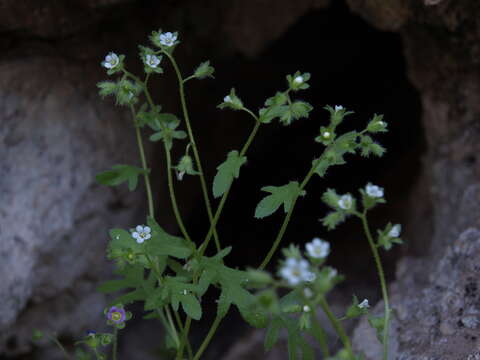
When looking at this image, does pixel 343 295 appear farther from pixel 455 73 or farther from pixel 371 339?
pixel 455 73

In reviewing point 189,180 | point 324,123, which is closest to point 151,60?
point 189,180

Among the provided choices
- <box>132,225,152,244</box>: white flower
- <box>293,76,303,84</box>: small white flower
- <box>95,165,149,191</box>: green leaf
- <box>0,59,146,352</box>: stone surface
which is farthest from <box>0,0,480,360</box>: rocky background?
<box>132,225,152,244</box>: white flower

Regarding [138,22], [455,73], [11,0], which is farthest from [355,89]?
[11,0]

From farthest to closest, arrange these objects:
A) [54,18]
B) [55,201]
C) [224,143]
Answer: [224,143] → [55,201] → [54,18]

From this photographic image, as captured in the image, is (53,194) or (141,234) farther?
(53,194)

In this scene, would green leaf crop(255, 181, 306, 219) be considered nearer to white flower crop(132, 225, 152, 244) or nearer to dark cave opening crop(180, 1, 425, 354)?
white flower crop(132, 225, 152, 244)

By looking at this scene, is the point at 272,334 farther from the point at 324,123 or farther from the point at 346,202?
the point at 324,123
